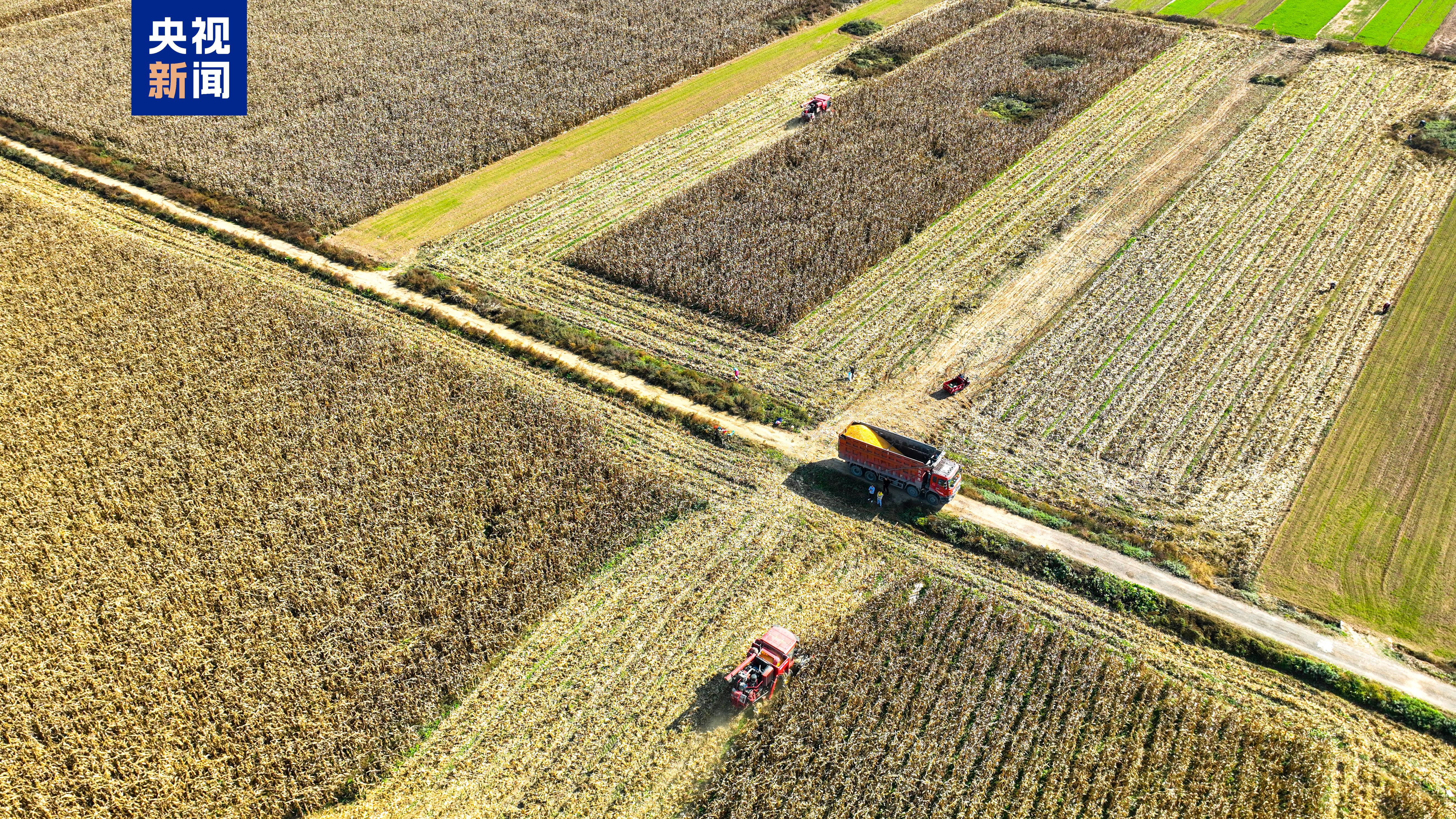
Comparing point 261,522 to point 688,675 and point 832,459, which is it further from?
point 832,459

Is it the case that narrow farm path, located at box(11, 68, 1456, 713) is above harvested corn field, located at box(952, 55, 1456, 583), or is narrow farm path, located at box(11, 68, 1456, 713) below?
below

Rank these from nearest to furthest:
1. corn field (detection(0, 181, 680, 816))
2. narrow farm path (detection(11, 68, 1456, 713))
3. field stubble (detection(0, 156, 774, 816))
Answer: corn field (detection(0, 181, 680, 816)), field stubble (detection(0, 156, 774, 816)), narrow farm path (detection(11, 68, 1456, 713))

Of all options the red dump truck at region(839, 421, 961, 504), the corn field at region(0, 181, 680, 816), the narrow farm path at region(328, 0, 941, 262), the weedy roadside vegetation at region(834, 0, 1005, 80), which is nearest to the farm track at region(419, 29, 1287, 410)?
the narrow farm path at region(328, 0, 941, 262)

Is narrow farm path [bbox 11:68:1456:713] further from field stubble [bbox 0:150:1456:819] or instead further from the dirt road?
the dirt road

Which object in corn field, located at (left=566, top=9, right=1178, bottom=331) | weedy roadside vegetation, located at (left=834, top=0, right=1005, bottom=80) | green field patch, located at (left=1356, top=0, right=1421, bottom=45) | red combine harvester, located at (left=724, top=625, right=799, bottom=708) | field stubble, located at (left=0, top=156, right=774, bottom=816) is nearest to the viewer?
field stubble, located at (left=0, top=156, right=774, bottom=816)

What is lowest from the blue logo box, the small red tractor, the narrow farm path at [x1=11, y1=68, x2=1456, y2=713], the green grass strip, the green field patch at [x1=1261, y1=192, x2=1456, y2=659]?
the narrow farm path at [x1=11, y1=68, x2=1456, y2=713]

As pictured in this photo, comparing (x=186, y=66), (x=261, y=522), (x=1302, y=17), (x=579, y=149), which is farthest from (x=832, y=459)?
(x=1302, y=17)

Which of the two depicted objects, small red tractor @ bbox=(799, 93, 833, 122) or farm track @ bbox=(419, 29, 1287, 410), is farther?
small red tractor @ bbox=(799, 93, 833, 122)
